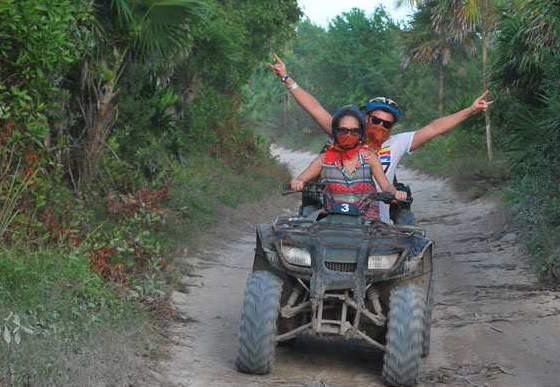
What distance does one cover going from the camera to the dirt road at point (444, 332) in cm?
714

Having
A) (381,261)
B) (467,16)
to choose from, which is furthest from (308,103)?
(467,16)

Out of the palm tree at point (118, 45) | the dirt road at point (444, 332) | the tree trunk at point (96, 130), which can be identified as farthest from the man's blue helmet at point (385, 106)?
the tree trunk at point (96, 130)

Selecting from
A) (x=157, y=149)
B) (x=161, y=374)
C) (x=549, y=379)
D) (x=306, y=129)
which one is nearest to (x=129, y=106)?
(x=157, y=149)

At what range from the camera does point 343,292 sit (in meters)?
6.91

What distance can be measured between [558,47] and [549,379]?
828 cm

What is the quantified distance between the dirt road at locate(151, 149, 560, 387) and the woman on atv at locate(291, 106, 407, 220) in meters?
1.23

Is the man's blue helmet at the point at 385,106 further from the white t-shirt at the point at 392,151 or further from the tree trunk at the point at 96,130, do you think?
the tree trunk at the point at 96,130

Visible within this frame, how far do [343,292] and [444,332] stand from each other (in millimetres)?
2260

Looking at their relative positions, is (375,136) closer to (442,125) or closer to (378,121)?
(378,121)

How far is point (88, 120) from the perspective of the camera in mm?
12930

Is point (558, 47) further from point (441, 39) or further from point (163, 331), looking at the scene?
point (441, 39)

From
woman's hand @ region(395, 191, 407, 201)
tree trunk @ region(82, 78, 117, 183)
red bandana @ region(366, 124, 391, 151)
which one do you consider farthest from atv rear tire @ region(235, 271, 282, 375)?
tree trunk @ region(82, 78, 117, 183)

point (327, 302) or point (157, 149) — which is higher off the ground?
point (157, 149)

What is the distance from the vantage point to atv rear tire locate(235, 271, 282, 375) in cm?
679
